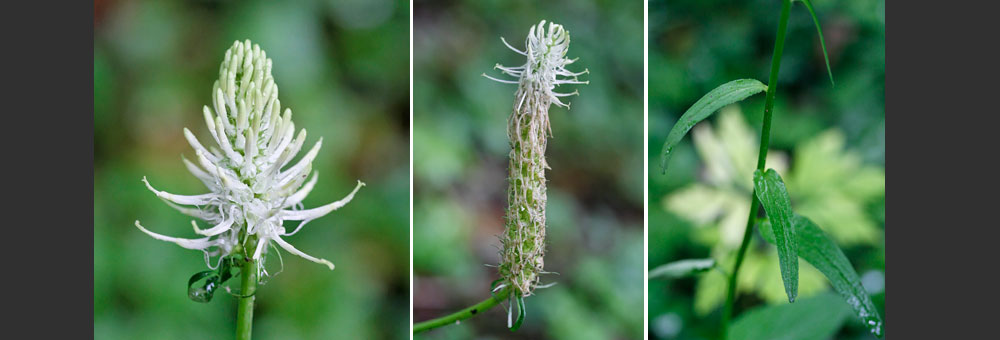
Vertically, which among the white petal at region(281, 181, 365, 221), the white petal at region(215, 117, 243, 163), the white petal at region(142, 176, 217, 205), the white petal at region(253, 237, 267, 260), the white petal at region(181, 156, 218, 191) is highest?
the white petal at region(215, 117, 243, 163)

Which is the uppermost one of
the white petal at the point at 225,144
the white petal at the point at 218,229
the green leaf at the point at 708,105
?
the green leaf at the point at 708,105

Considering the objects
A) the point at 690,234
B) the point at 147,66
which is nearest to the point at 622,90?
the point at 690,234

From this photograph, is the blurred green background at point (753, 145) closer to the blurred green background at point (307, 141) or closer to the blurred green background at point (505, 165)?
the blurred green background at point (505, 165)

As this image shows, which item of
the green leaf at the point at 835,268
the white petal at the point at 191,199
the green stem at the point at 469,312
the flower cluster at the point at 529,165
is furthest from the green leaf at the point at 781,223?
the white petal at the point at 191,199

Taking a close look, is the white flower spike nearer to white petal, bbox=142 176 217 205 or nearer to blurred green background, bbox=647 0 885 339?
white petal, bbox=142 176 217 205

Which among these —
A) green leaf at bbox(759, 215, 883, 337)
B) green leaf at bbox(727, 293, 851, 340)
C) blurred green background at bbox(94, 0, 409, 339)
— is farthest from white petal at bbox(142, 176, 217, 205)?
green leaf at bbox(727, 293, 851, 340)

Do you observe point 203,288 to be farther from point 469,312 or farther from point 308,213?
point 469,312

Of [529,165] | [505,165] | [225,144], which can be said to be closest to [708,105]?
[529,165]
